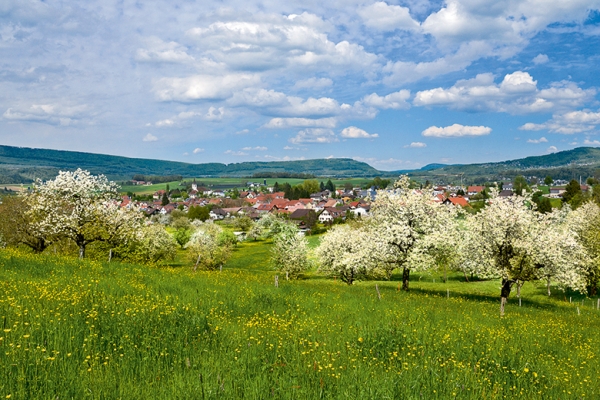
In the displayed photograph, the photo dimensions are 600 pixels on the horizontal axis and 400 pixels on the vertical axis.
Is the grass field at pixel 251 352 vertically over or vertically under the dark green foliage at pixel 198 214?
over

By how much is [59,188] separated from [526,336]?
1649 inches

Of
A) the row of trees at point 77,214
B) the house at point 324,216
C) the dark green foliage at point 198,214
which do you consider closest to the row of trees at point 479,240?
the row of trees at point 77,214

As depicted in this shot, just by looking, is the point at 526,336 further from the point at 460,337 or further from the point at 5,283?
the point at 5,283

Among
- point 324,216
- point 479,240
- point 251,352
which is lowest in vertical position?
point 324,216

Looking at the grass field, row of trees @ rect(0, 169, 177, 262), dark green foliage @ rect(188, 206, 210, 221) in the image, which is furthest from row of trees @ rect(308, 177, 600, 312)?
dark green foliage @ rect(188, 206, 210, 221)

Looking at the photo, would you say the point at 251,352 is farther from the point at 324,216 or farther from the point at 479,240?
the point at 324,216

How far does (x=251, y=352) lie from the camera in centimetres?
837

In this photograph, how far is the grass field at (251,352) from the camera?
644 centimetres

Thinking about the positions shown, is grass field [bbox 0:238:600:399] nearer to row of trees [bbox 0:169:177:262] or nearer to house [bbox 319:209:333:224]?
row of trees [bbox 0:169:177:262]

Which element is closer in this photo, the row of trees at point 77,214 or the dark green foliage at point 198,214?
the row of trees at point 77,214

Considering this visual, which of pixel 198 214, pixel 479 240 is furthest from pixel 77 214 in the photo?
pixel 198 214

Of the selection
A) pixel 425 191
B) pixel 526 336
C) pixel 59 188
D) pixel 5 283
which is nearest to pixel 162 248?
pixel 59 188

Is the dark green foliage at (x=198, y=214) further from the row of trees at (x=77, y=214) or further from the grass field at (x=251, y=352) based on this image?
the grass field at (x=251, y=352)

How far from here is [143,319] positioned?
972cm
